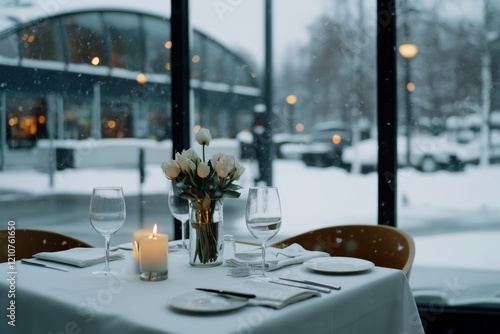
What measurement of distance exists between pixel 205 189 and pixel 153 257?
25 cm

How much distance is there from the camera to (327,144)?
3016mm

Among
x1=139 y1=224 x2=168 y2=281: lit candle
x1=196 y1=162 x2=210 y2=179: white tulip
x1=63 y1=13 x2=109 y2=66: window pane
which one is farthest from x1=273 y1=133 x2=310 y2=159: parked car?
x1=139 y1=224 x2=168 y2=281: lit candle

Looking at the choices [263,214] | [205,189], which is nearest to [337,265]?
[263,214]

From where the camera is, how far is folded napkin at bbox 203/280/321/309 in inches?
48.5

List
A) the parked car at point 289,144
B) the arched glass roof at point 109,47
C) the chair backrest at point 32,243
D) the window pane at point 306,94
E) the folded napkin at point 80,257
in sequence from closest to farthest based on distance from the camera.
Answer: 1. the folded napkin at point 80,257
2. the chair backrest at point 32,243
3. the window pane at point 306,94
4. the parked car at point 289,144
5. the arched glass roof at point 109,47

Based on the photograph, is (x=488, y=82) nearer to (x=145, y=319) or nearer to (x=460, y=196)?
(x=460, y=196)

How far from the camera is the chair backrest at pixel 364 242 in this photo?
81.9 inches

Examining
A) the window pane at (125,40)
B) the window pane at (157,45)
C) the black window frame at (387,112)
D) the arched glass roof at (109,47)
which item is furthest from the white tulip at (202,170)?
the window pane at (125,40)

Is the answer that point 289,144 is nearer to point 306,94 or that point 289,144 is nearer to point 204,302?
point 306,94

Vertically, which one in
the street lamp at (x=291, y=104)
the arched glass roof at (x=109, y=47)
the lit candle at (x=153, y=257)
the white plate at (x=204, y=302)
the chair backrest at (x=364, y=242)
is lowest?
the chair backrest at (x=364, y=242)

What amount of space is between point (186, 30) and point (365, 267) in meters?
2.07

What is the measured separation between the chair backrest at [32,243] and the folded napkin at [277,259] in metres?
0.81

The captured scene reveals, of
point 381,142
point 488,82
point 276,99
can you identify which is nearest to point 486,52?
point 488,82

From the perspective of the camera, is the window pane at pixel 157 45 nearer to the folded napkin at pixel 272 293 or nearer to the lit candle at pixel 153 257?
the lit candle at pixel 153 257
